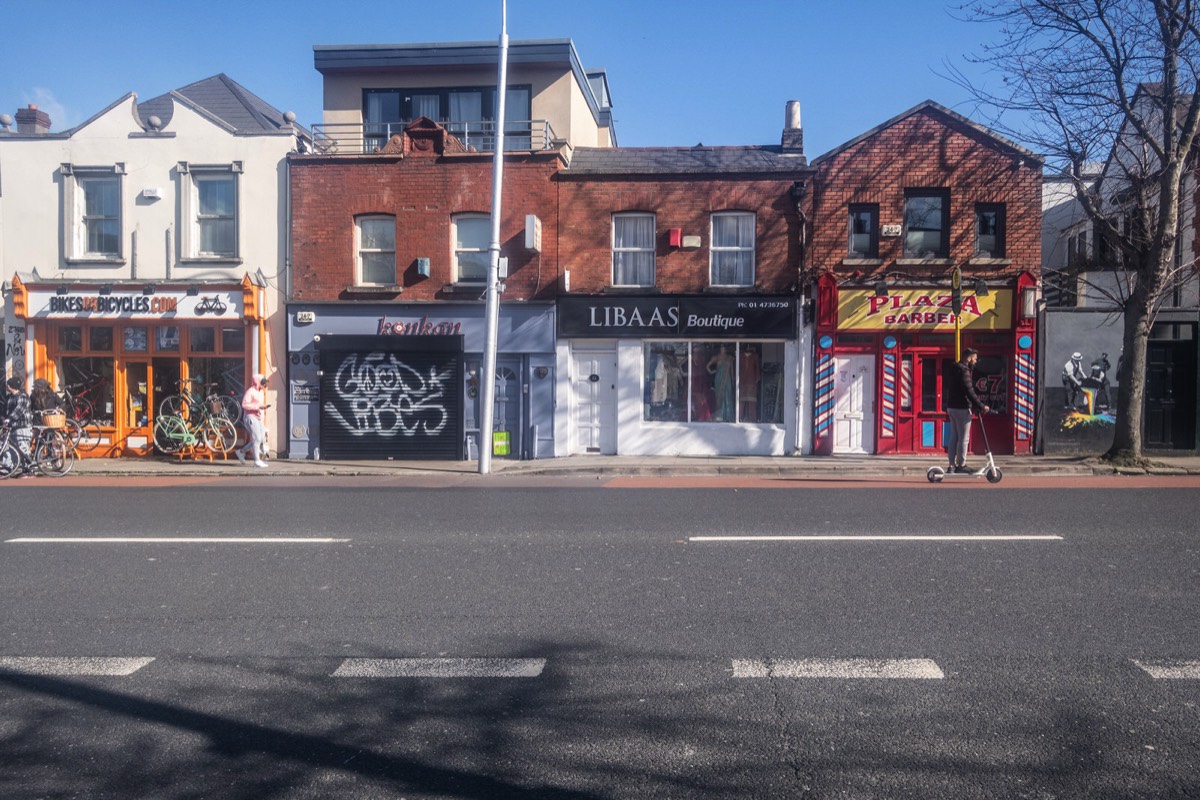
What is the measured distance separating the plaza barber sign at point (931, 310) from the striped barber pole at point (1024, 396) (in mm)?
764

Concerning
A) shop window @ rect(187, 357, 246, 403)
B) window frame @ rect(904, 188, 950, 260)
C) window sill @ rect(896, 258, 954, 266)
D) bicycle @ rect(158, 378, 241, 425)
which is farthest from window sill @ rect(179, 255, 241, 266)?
window frame @ rect(904, 188, 950, 260)

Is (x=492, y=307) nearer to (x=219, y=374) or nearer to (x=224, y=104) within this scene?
(x=219, y=374)

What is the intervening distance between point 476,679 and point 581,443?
14585mm

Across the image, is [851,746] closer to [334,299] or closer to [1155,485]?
[1155,485]

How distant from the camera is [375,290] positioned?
19.3 m

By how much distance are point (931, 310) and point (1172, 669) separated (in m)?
14.6

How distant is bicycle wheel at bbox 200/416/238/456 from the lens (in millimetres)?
18969

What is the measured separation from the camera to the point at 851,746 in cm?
422

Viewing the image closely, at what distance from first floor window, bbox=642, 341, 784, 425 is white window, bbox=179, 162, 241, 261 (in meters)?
8.77

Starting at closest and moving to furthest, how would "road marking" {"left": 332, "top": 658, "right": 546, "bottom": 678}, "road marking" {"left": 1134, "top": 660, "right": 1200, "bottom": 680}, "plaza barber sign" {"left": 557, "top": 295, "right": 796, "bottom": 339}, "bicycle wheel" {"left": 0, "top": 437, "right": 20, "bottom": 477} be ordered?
"road marking" {"left": 1134, "top": 660, "right": 1200, "bottom": 680}, "road marking" {"left": 332, "top": 658, "right": 546, "bottom": 678}, "bicycle wheel" {"left": 0, "top": 437, "right": 20, "bottom": 477}, "plaza barber sign" {"left": 557, "top": 295, "right": 796, "bottom": 339}

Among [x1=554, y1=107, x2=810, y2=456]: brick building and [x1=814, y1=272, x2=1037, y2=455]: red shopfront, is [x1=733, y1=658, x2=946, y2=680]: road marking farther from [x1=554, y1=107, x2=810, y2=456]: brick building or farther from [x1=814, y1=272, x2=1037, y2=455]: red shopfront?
[x1=814, y1=272, x2=1037, y2=455]: red shopfront

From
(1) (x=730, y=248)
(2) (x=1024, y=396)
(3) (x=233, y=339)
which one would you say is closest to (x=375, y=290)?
(3) (x=233, y=339)

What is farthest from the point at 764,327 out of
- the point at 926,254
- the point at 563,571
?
the point at 563,571

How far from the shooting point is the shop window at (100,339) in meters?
19.9
